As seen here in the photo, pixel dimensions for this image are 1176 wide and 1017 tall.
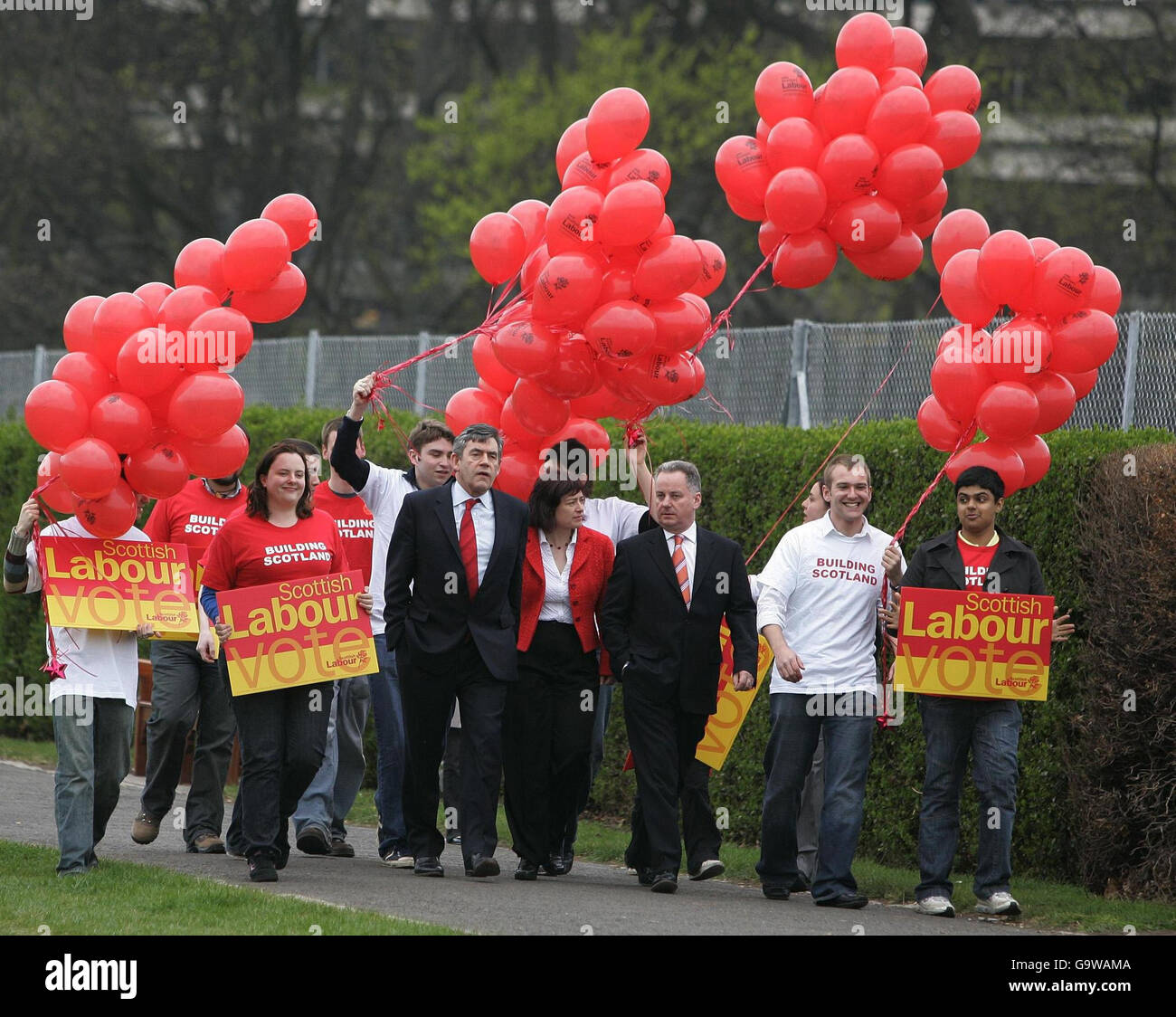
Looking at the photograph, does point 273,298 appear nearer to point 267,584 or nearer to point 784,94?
point 267,584

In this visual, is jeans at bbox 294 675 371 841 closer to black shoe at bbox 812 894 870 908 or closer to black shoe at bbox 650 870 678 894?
black shoe at bbox 650 870 678 894

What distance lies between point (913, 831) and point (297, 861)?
337cm

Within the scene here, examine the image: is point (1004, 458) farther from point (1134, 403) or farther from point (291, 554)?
point (291, 554)

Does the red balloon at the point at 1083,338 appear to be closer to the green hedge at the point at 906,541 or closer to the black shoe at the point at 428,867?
→ the green hedge at the point at 906,541

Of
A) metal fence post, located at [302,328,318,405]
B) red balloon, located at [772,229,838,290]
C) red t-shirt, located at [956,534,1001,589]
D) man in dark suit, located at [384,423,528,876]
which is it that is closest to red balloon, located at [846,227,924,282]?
red balloon, located at [772,229,838,290]

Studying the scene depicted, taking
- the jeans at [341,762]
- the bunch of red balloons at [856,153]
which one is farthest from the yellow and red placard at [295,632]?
the bunch of red balloons at [856,153]

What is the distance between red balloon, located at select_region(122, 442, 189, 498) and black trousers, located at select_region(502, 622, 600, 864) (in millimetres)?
1938

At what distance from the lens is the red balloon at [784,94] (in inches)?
371

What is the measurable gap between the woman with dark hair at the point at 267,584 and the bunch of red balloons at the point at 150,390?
0.33 m

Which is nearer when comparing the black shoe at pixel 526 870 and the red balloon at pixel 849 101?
the black shoe at pixel 526 870

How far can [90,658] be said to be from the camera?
8.55m

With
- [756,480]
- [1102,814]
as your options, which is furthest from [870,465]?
[1102,814]

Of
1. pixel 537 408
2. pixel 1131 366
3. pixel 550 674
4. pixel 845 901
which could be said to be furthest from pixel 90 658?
pixel 1131 366

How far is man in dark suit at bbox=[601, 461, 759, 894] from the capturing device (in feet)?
29.1
